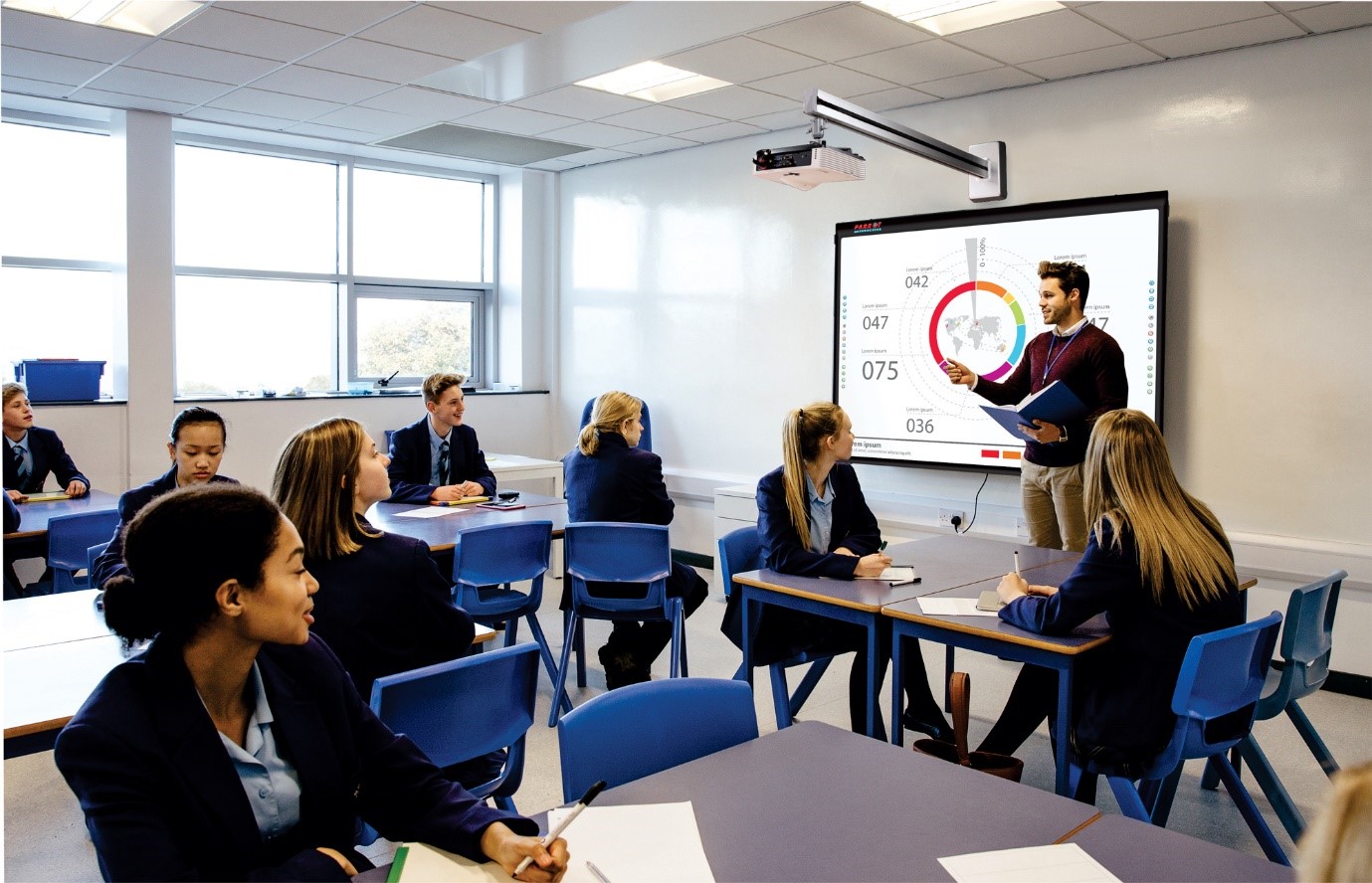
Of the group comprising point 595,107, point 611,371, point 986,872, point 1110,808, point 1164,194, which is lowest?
point 1110,808

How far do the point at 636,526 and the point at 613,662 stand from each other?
2.45 feet

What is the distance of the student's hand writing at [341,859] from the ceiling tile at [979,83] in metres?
4.78

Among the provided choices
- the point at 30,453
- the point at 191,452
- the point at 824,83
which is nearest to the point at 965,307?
the point at 824,83

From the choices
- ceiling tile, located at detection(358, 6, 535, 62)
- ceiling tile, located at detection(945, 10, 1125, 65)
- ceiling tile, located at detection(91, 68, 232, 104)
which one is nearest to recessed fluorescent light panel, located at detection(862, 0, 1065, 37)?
ceiling tile, located at detection(945, 10, 1125, 65)

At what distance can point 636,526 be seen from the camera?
4.10 meters

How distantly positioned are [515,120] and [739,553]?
11.9 feet

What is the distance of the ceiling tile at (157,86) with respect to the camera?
17.7 ft

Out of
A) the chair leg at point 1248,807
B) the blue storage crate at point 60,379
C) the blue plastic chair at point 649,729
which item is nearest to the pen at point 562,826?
the blue plastic chair at point 649,729

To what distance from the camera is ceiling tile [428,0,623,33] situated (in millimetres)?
4207

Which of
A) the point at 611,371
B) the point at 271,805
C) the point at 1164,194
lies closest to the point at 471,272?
the point at 611,371

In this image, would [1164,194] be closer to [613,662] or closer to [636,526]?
[636,526]

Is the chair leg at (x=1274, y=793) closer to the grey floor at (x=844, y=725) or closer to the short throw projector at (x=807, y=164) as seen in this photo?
the grey floor at (x=844, y=725)

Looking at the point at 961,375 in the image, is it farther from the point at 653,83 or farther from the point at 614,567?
the point at 653,83

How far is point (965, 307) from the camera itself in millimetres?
5652
